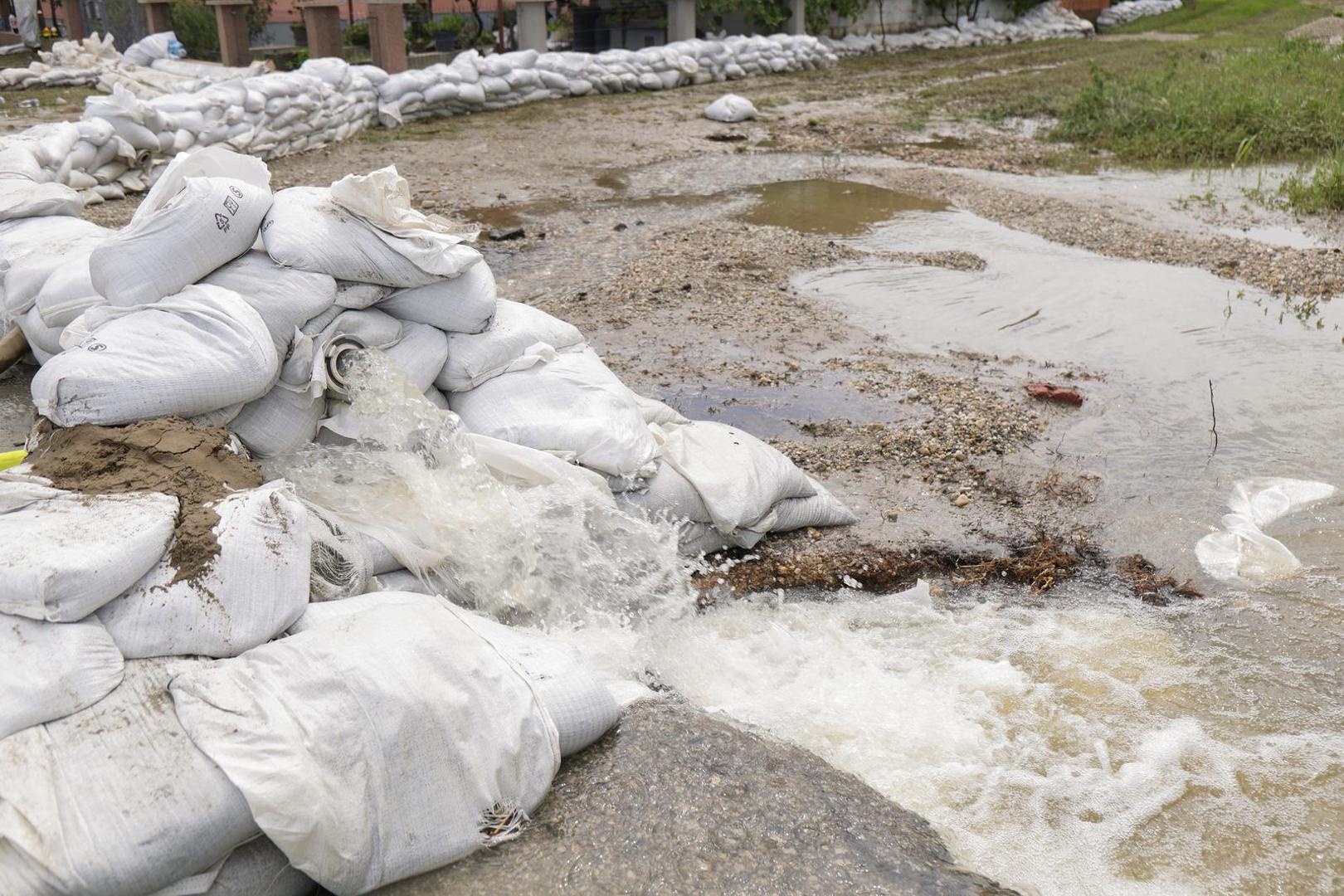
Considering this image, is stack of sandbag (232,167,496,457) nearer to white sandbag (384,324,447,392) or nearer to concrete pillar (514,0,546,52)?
white sandbag (384,324,447,392)

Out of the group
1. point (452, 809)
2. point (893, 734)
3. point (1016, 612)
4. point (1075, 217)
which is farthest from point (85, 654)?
point (1075, 217)

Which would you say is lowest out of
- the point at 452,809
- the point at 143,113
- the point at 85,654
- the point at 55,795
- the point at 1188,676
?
the point at 1188,676

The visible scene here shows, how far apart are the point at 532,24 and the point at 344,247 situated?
43.8 feet

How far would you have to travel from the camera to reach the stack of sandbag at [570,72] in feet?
37.3

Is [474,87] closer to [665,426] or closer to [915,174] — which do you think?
[915,174]

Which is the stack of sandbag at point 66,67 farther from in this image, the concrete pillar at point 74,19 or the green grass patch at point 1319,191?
the green grass patch at point 1319,191

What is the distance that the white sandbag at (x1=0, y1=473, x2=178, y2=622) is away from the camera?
1822mm

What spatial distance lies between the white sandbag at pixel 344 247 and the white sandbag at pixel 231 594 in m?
1.02

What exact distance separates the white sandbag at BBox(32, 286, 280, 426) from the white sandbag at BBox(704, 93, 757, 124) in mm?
9634

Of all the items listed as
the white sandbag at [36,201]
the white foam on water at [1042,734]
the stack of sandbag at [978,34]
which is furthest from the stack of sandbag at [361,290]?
the stack of sandbag at [978,34]

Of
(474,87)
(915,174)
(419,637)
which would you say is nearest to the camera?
(419,637)

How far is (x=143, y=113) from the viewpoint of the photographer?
307 inches

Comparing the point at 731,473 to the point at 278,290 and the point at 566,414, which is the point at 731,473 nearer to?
the point at 566,414

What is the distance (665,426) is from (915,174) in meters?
6.38
